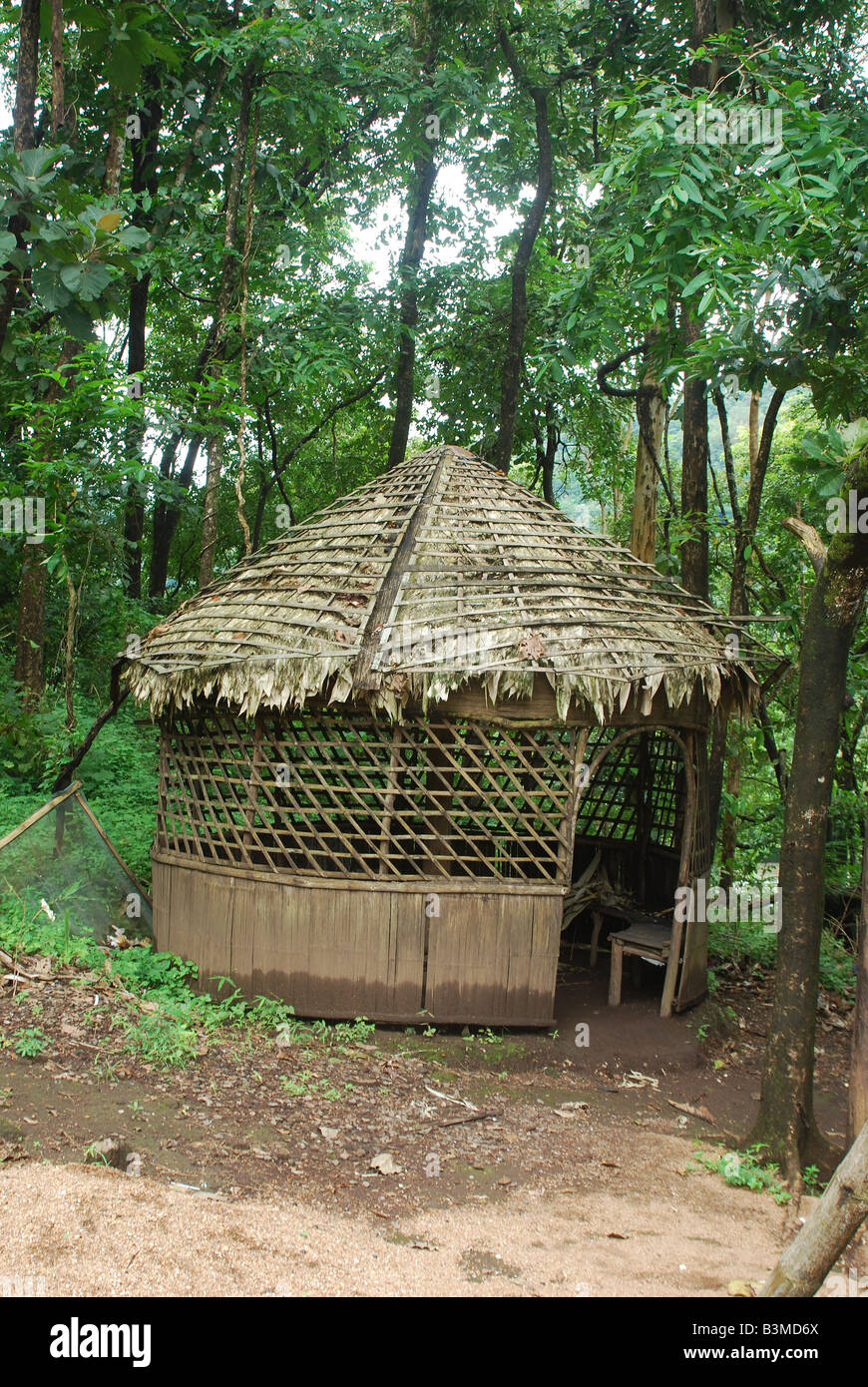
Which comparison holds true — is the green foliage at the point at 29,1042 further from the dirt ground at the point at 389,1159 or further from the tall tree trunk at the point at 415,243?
the tall tree trunk at the point at 415,243

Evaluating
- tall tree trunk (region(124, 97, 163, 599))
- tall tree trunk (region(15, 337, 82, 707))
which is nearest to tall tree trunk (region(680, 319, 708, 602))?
tall tree trunk (region(124, 97, 163, 599))

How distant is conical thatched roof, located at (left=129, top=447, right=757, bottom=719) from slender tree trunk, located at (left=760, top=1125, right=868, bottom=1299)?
3.76m

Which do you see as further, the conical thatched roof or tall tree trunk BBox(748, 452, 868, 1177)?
the conical thatched roof

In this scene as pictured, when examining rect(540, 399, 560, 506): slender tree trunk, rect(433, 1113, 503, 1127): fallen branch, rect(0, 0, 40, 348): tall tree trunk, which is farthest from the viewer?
rect(540, 399, 560, 506): slender tree trunk

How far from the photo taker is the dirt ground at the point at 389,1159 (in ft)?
11.3

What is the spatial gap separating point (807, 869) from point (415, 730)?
2997 mm

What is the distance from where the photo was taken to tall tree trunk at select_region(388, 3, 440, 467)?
12562 mm

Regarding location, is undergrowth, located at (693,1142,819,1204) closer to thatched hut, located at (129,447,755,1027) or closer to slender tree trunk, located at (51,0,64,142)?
thatched hut, located at (129,447,755,1027)

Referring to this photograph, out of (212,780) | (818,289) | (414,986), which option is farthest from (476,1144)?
(818,289)

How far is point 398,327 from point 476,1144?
35.4 ft

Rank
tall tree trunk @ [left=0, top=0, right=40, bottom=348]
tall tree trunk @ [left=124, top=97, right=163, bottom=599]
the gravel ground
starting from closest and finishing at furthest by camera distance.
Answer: the gravel ground
tall tree trunk @ [left=0, top=0, right=40, bottom=348]
tall tree trunk @ [left=124, top=97, right=163, bottom=599]

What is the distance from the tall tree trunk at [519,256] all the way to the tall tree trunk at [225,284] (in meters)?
3.68

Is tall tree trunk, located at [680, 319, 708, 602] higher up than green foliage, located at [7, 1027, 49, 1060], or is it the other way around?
tall tree trunk, located at [680, 319, 708, 602]

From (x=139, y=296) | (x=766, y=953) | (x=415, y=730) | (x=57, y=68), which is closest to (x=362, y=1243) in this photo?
(x=415, y=730)
